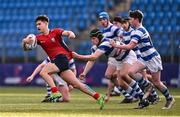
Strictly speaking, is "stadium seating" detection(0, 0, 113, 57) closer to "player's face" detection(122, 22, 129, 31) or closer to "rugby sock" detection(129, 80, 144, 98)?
"player's face" detection(122, 22, 129, 31)

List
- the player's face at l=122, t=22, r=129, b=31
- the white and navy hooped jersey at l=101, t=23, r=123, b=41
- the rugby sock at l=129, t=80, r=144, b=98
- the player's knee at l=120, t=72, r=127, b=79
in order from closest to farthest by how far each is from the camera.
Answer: the rugby sock at l=129, t=80, r=144, b=98
the player's knee at l=120, t=72, r=127, b=79
the white and navy hooped jersey at l=101, t=23, r=123, b=41
the player's face at l=122, t=22, r=129, b=31

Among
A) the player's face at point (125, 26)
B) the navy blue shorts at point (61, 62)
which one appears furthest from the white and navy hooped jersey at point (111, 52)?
the player's face at point (125, 26)

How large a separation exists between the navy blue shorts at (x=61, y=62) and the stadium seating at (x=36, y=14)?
16.2 meters

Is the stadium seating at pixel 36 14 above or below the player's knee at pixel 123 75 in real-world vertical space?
below

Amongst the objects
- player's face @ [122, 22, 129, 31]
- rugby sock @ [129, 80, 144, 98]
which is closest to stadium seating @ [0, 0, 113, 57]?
player's face @ [122, 22, 129, 31]

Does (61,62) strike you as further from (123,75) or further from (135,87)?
(123,75)

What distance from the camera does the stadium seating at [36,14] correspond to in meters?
32.3

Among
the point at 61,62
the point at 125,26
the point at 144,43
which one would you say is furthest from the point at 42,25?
the point at 125,26

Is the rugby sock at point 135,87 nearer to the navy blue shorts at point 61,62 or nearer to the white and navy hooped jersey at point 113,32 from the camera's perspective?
the white and navy hooped jersey at point 113,32

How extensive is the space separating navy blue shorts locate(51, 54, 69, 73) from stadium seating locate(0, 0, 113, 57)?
1620 centimetres

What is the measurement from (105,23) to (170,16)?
1427cm

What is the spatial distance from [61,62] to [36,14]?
20.2 meters

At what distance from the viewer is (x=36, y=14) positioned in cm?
3538

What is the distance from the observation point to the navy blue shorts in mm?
15187
